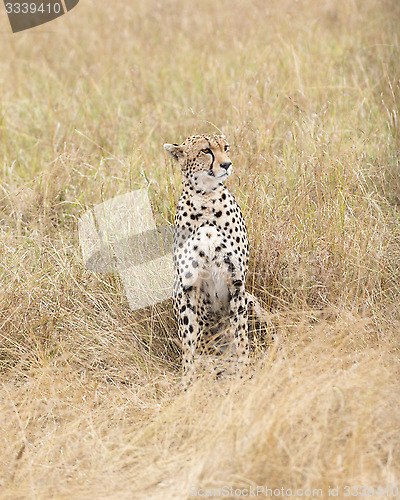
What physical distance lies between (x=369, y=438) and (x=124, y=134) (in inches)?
115

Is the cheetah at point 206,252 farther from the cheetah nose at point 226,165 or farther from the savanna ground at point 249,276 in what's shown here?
the savanna ground at point 249,276

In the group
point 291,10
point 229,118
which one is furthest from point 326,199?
point 291,10

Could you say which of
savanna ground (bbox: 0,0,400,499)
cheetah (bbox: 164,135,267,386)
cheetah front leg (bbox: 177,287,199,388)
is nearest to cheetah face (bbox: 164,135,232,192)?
cheetah (bbox: 164,135,267,386)

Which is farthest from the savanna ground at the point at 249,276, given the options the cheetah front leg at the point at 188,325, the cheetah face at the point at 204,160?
the cheetah face at the point at 204,160

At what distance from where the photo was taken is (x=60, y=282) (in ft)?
10.7

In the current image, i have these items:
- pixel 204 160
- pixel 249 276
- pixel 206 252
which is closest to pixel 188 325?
pixel 206 252

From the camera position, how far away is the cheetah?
266 cm

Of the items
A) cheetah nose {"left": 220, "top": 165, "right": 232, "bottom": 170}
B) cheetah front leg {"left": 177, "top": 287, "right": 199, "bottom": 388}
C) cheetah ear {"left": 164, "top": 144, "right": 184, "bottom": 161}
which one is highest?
cheetah ear {"left": 164, "top": 144, "right": 184, "bottom": 161}

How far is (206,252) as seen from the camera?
2.68 m

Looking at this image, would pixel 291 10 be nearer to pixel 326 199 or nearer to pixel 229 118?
pixel 229 118

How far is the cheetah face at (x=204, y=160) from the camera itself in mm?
2602

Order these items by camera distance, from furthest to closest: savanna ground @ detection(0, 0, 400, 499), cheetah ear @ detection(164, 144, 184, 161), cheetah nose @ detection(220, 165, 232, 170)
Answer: cheetah ear @ detection(164, 144, 184, 161)
cheetah nose @ detection(220, 165, 232, 170)
savanna ground @ detection(0, 0, 400, 499)

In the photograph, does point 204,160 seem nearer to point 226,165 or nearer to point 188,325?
point 226,165

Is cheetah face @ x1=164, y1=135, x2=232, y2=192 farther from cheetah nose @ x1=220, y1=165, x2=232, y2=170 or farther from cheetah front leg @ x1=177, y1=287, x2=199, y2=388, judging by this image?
cheetah front leg @ x1=177, y1=287, x2=199, y2=388
